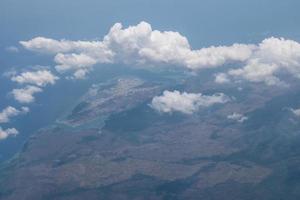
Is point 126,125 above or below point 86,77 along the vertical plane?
below

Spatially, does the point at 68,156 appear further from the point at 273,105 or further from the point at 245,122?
the point at 273,105

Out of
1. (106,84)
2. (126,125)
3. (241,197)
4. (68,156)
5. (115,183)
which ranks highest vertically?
(106,84)

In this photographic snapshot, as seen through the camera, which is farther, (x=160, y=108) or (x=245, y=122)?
(x=160, y=108)

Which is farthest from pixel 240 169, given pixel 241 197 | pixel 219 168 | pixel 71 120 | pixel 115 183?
pixel 71 120

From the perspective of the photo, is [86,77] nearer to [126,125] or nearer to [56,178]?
[126,125]

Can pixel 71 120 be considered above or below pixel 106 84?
below

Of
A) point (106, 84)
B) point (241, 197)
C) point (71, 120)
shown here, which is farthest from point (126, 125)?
point (241, 197)

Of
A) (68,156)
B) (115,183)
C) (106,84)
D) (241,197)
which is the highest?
(106,84)

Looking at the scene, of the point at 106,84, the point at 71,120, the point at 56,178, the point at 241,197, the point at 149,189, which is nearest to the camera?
the point at 241,197

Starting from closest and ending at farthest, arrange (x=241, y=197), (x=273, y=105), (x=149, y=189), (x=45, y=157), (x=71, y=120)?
(x=241, y=197) < (x=149, y=189) < (x=45, y=157) < (x=71, y=120) < (x=273, y=105)
